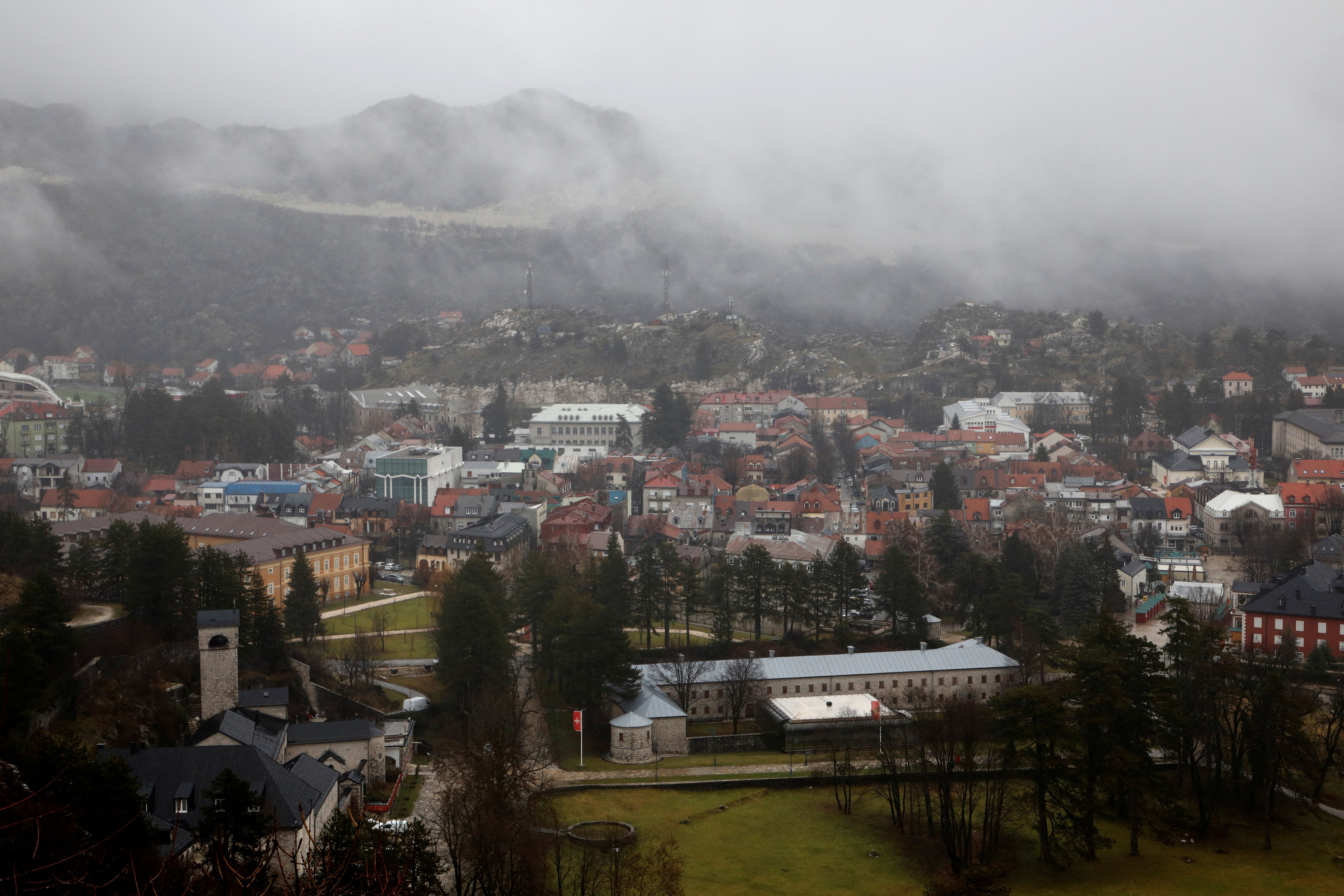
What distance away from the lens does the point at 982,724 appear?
33000 millimetres

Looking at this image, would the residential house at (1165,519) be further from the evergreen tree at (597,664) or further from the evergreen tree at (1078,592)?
the evergreen tree at (597,664)

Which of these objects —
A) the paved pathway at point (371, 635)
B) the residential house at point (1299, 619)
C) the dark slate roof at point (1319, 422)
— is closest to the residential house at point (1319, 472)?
the dark slate roof at point (1319, 422)

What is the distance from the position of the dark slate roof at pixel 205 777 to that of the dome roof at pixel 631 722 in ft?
34.7

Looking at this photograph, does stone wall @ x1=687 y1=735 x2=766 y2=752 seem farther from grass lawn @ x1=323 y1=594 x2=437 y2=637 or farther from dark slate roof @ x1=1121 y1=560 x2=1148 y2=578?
dark slate roof @ x1=1121 y1=560 x2=1148 y2=578

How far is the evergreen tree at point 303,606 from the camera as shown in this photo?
39562 millimetres

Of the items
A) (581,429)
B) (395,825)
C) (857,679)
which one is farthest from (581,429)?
(395,825)

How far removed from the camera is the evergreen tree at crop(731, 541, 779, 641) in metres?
44.4

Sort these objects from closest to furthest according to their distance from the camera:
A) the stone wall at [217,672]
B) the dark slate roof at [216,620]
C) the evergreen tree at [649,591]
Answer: the stone wall at [217,672]
the dark slate roof at [216,620]
the evergreen tree at [649,591]

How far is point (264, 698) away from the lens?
29922mm

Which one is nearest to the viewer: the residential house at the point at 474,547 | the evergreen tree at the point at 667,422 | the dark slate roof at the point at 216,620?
the dark slate roof at the point at 216,620

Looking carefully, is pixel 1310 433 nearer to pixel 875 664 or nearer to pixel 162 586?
pixel 875 664

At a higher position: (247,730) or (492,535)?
(492,535)

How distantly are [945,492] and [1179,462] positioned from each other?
19064mm

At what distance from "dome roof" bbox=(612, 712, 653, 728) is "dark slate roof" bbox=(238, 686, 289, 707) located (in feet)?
30.1
